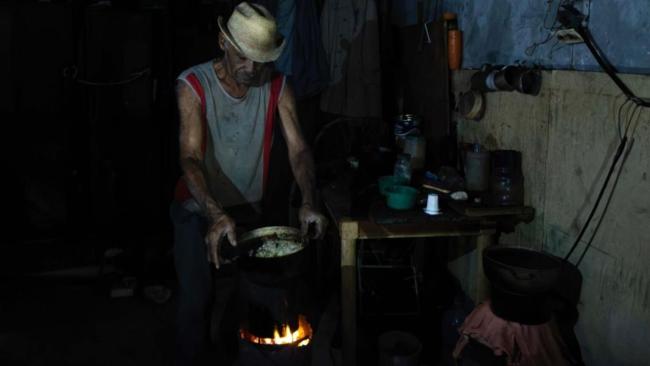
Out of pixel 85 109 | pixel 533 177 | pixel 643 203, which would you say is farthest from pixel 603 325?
pixel 85 109

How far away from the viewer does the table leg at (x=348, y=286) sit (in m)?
3.85

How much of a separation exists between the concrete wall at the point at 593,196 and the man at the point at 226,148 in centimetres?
161

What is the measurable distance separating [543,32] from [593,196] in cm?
120

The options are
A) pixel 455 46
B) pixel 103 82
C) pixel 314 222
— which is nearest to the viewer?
pixel 314 222

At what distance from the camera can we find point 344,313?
13.2ft

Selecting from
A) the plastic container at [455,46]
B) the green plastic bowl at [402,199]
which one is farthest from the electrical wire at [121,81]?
the green plastic bowl at [402,199]

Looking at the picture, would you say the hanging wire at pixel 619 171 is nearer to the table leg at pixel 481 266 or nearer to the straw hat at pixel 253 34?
the table leg at pixel 481 266

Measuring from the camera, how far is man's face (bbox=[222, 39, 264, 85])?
3.54m

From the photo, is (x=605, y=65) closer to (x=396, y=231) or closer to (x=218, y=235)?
(x=396, y=231)

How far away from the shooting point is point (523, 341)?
3182 millimetres

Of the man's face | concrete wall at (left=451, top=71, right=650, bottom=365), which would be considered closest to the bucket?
concrete wall at (left=451, top=71, right=650, bottom=365)

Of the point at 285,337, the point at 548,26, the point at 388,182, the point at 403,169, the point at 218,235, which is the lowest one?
the point at 285,337

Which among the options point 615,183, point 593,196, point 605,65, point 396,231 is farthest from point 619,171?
point 396,231

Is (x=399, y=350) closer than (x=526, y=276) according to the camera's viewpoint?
No
